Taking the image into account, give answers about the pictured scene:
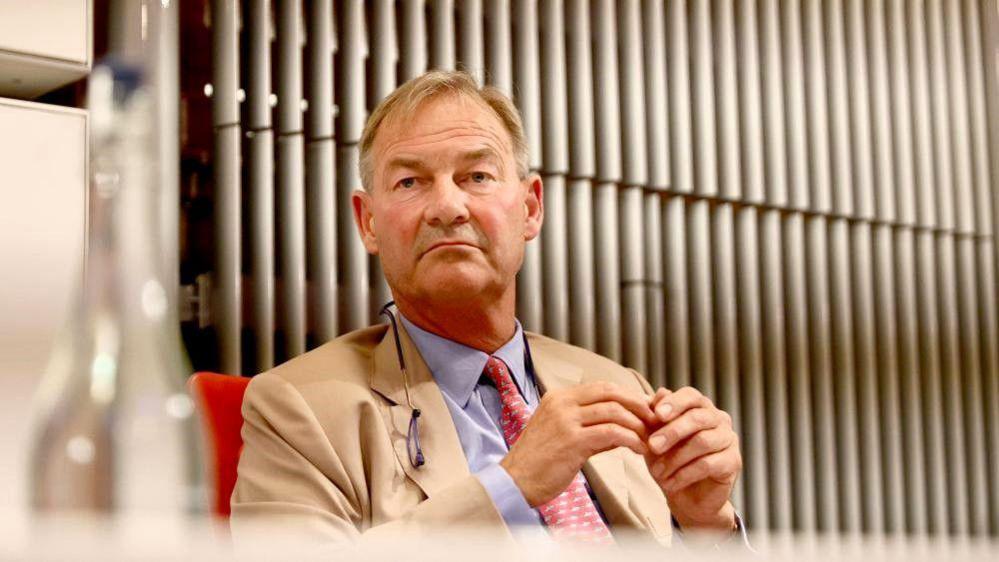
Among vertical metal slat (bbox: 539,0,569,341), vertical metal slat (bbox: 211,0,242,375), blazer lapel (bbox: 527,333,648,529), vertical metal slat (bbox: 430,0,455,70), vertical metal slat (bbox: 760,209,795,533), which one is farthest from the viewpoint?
vertical metal slat (bbox: 760,209,795,533)

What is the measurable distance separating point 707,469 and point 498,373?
403mm

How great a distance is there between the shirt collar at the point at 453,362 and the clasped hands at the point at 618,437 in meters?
0.26

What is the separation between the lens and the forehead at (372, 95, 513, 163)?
1882 millimetres

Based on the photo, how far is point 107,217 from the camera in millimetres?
387

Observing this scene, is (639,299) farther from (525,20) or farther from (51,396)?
(51,396)

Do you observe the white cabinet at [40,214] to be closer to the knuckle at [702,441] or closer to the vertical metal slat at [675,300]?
the knuckle at [702,441]

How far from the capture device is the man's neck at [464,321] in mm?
1863

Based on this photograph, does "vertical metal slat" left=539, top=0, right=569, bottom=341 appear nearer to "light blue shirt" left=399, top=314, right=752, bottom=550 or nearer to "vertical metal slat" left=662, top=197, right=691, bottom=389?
"vertical metal slat" left=662, top=197, right=691, bottom=389

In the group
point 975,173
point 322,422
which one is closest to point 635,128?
point 975,173

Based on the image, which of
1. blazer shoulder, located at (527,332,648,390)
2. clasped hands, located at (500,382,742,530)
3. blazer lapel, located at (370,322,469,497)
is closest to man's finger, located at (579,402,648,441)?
clasped hands, located at (500,382,742,530)

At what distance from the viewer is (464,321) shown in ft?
6.13

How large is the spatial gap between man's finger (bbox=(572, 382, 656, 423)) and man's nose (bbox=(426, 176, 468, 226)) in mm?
447

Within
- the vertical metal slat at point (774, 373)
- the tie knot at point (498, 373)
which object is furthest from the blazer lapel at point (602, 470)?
the vertical metal slat at point (774, 373)

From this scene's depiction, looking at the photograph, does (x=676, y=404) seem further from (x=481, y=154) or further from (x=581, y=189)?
(x=581, y=189)
